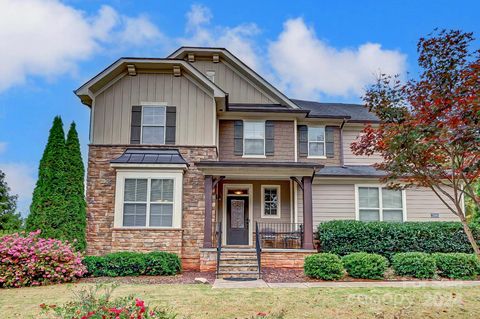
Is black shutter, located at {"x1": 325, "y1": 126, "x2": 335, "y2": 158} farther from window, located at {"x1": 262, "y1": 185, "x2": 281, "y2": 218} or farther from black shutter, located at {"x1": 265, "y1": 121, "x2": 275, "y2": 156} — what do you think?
window, located at {"x1": 262, "y1": 185, "x2": 281, "y2": 218}

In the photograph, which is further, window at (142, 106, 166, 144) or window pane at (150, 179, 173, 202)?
window at (142, 106, 166, 144)

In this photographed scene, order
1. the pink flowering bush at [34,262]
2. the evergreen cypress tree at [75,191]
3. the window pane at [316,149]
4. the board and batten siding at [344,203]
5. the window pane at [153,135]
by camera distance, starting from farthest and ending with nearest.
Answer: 1. the window pane at [316,149]
2. the board and batten siding at [344,203]
3. the window pane at [153,135]
4. the evergreen cypress tree at [75,191]
5. the pink flowering bush at [34,262]

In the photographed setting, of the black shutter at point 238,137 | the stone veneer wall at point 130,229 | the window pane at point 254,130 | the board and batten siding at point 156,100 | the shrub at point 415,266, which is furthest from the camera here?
the window pane at point 254,130

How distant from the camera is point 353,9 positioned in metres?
14.7

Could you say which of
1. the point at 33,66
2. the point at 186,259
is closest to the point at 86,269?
the point at 186,259

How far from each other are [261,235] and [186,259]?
3042 mm

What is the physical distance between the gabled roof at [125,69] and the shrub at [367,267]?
22.9 feet

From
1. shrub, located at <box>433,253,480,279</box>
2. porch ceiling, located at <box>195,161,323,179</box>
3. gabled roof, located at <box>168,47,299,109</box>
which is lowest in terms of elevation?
shrub, located at <box>433,253,480,279</box>

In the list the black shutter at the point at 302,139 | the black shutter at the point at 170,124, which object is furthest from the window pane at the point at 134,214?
the black shutter at the point at 302,139

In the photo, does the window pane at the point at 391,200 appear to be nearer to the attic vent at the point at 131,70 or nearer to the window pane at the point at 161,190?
the window pane at the point at 161,190

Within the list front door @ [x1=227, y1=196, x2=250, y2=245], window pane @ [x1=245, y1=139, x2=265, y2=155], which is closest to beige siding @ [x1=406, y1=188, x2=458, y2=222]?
window pane @ [x1=245, y1=139, x2=265, y2=155]

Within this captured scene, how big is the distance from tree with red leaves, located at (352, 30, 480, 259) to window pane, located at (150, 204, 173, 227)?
24.5ft

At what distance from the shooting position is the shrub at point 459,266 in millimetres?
10422

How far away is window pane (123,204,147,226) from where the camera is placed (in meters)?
12.1
